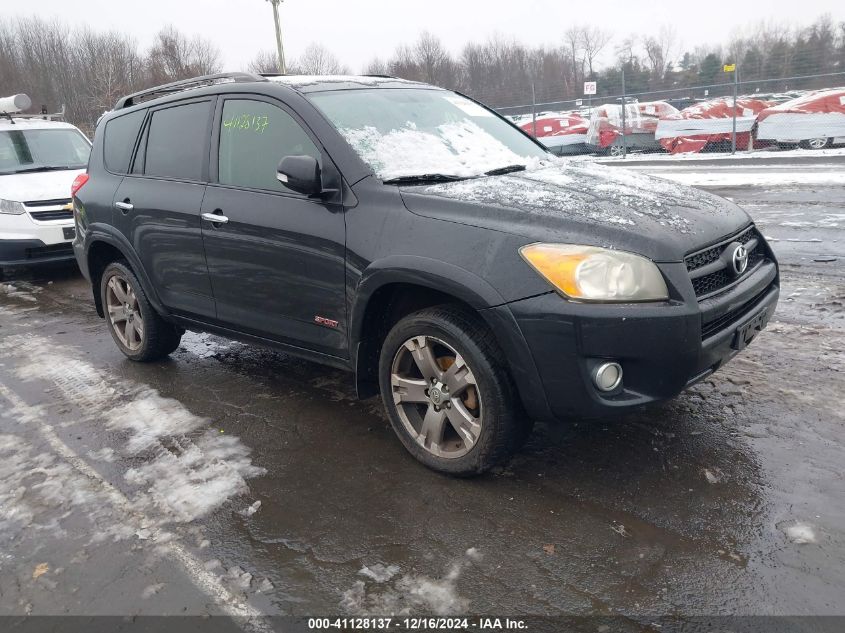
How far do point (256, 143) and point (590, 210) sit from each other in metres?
1.96

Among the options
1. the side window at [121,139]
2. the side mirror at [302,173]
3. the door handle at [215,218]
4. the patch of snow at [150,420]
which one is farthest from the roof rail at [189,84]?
the patch of snow at [150,420]

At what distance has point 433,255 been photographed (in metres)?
2.98

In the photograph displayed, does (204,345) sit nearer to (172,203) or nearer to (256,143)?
(172,203)

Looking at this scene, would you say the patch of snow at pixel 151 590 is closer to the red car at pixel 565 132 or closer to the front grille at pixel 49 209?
the front grille at pixel 49 209

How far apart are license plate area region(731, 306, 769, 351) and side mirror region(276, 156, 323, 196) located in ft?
6.58

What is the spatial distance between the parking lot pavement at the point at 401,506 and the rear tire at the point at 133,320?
0.48 meters

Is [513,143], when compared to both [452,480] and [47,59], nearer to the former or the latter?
[452,480]

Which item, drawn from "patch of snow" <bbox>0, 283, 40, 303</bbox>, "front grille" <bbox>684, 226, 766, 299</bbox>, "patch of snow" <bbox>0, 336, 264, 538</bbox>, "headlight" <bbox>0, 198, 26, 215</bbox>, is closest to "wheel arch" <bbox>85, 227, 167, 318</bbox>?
"patch of snow" <bbox>0, 336, 264, 538</bbox>

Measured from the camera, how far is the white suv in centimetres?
814

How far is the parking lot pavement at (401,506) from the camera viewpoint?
8.14 feet

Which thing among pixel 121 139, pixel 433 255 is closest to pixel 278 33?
pixel 121 139

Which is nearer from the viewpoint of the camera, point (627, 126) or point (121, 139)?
point (121, 139)

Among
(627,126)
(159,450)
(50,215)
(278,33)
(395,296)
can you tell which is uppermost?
(278,33)

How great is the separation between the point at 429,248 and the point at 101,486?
1968mm
